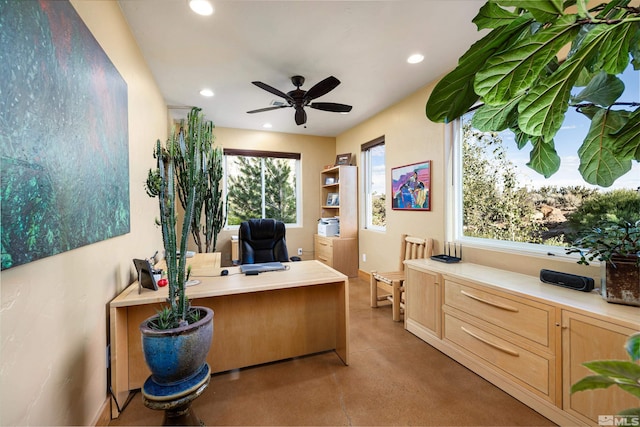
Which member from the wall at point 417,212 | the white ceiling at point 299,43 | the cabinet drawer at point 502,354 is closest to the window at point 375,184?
the wall at point 417,212

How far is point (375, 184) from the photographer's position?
4348mm

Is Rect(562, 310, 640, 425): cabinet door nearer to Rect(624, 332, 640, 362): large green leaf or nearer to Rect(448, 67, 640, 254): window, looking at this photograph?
Rect(448, 67, 640, 254): window

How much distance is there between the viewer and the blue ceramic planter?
121cm

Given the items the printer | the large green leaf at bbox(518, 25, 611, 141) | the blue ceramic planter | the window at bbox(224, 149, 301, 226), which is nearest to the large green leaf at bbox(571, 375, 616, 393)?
the large green leaf at bbox(518, 25, 611, 141)

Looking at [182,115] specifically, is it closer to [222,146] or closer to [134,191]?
[222,146]

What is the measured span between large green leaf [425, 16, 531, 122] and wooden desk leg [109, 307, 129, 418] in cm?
194

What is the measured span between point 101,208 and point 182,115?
2.92m

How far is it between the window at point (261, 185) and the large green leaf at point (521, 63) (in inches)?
180

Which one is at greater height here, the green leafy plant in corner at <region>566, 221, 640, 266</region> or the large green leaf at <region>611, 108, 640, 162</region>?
the large green leaf at <region>611, 108, 640, 162</region>

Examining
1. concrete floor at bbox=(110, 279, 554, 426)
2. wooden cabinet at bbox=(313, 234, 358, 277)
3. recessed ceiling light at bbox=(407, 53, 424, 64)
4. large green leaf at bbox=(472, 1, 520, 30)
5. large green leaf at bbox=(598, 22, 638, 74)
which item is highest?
recessed ceiling light at bbox=(407, 53, 424, 64)

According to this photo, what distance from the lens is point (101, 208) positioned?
4.79 ft

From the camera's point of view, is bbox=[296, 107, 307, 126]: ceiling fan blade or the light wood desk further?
bbox=[296, 107, 307, 126]: ceiling fan blade

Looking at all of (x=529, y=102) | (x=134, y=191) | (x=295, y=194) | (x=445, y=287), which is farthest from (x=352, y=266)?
(x=529, y=102)

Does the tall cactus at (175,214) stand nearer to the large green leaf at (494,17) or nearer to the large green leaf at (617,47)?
the large green leaf at (494,17)
